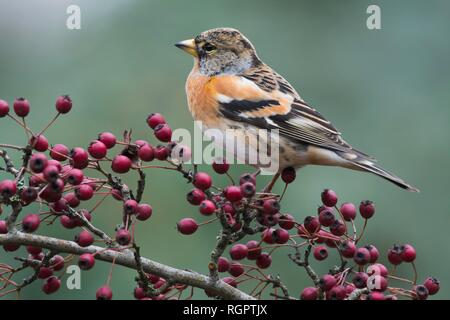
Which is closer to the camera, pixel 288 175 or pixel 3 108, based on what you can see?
pixel 3 108

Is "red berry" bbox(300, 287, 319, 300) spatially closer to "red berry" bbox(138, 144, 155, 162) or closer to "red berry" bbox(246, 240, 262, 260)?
"red berry" bbox(246, 240, 262, 260)

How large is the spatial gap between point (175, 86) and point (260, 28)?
585mm

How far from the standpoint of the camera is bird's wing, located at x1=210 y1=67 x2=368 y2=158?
2.96 m

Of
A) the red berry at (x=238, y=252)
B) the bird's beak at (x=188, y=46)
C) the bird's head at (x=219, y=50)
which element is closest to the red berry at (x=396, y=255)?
the red berry at (x=238, y=252)

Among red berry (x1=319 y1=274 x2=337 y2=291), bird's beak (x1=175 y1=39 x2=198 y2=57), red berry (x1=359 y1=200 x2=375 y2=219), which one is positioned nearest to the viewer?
red berry (x1=319 y1=274 x2=337 y2=291)

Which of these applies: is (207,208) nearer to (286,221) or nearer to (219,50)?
(286,221)

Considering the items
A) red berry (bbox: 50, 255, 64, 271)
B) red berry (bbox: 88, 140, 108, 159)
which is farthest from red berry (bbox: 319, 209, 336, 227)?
red berry (bbox: 50, 255, 64, 271)

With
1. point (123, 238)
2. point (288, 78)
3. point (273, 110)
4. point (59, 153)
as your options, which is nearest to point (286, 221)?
point (123, 238)

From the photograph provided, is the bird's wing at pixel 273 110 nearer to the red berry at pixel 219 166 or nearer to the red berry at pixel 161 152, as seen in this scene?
the red berry at pixel 219 166

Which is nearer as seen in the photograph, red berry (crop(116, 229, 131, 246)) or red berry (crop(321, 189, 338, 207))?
red berry (crop(116, 229, 131, 246))

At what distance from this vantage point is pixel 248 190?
6.37 feet

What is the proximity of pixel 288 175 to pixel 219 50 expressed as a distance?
0.97 metres

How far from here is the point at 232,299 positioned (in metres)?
1.98
